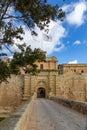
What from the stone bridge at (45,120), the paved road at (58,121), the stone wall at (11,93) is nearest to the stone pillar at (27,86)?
the stone wall at (11,93)

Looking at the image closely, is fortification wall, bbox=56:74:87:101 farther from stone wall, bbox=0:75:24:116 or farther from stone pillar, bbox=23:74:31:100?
stone wall, bbox=0:75:24:116

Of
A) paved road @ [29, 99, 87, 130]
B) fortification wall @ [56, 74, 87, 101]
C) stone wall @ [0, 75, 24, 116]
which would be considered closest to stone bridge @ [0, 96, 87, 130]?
paved road @ [29, 99, 87, 130]

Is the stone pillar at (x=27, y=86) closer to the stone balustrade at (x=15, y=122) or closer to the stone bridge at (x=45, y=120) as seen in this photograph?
the stone bridge at (x=45, y=120)

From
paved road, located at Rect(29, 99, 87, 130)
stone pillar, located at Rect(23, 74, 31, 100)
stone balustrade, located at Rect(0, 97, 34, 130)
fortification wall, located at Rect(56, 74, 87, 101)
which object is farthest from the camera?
fortification wall, located at Rect(56, 74, 87, 101)

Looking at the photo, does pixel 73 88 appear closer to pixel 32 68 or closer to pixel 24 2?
pixel 32 68

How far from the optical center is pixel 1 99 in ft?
145

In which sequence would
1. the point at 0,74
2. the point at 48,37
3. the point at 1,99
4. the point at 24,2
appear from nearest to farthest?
the point at 24,2, the point at 48,37, the point at 0,74, the point at 1,99

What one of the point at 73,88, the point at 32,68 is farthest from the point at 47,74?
the point at 32,68

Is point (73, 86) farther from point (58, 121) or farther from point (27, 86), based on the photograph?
point (58, 121)

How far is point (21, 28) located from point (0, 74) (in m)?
2.58

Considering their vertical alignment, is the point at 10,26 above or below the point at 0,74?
above

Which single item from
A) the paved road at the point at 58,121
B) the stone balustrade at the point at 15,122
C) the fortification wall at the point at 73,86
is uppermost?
the fortification wall at the point at 73,86

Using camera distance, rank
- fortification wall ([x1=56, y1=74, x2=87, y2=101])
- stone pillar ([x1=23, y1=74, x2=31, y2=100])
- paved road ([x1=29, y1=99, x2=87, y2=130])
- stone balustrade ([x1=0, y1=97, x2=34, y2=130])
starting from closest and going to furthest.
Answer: stone balustrade ([x1=0, y1=97, x2=34, y2=130])
paved road ([x1=29, y1=99, x2=87, y2=130])
stone pillar ([x1=23, y1=74, x2=31, y2=100])
fortification wall ([x1=56, y1=74, x2=87, y2=101])

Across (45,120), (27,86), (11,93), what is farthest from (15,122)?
(11,93)
